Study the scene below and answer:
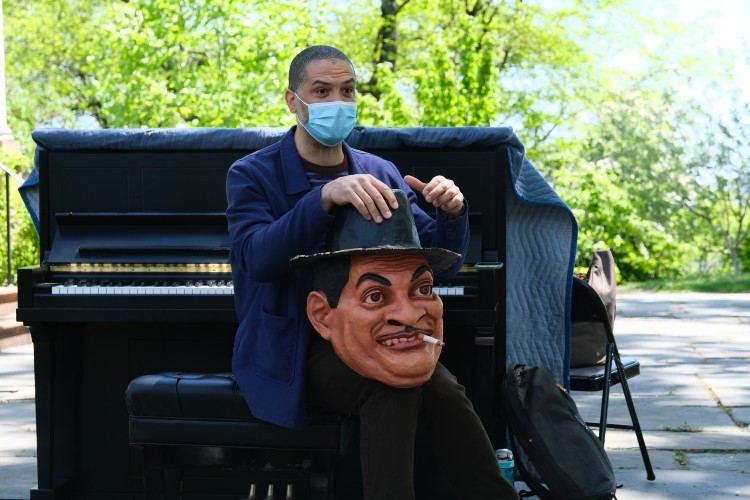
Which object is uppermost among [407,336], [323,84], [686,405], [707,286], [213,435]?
[323,84]

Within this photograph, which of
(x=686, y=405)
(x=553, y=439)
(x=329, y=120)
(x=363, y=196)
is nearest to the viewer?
(x=363, y=196)

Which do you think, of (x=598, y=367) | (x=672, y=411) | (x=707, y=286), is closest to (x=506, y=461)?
(x=598, y=367)

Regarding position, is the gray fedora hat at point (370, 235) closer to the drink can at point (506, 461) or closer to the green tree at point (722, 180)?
the drink can at point (506, 461)

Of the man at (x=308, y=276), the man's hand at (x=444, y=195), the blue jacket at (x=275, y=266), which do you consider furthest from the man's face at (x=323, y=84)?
the man's hand at (x=444, y=195)

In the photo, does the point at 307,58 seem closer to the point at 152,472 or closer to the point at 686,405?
the point at 152,472

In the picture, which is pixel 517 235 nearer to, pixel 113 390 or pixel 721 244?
pixel 113 390

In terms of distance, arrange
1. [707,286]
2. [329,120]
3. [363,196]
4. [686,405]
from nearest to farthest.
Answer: [363,196] < [329,120] < [686,405] < [707,286]

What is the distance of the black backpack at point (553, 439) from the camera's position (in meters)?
3.67

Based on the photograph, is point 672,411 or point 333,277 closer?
point 333,277

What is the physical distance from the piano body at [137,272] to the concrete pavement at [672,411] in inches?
19.0

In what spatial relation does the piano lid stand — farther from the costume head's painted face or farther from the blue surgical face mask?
the costume head's painted face

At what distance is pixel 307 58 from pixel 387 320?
34.9 inches

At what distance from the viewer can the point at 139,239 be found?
4098 millimetres

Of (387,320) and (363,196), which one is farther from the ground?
(363,196)
